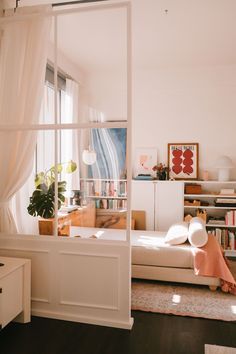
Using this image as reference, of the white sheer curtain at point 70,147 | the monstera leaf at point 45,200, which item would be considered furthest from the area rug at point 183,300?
the white sheer curtain at point 70,147

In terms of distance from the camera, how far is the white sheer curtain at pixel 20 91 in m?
3.08

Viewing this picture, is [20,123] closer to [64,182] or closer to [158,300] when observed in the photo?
[64,182]

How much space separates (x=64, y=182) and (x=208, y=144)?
11.2 feet

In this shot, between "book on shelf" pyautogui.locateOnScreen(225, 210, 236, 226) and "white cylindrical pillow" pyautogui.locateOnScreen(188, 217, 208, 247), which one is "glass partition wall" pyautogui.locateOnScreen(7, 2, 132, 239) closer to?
"white cylindrical pillow" pyautogui.locateOnScreen(188, 217, 208, 247)

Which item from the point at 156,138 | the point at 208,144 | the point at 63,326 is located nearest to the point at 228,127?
the point at 208,144

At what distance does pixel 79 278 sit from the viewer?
293cm

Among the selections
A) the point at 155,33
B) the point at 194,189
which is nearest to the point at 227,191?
the point at 194,189

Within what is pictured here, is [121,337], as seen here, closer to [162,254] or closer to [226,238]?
[162,254]

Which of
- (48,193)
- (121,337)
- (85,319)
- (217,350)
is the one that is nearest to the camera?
(217,350)

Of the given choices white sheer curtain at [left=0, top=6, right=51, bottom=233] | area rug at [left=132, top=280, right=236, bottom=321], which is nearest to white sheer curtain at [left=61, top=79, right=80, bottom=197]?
white sheer curtain at [left=0, top=6, right=51, bottom=233]

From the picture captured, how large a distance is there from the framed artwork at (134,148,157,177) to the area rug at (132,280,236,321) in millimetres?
2441

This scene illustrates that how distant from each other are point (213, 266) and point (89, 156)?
1950mm

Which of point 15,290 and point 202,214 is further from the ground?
point 202,214

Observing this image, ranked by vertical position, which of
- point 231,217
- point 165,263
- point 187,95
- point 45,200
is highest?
point 187,95
